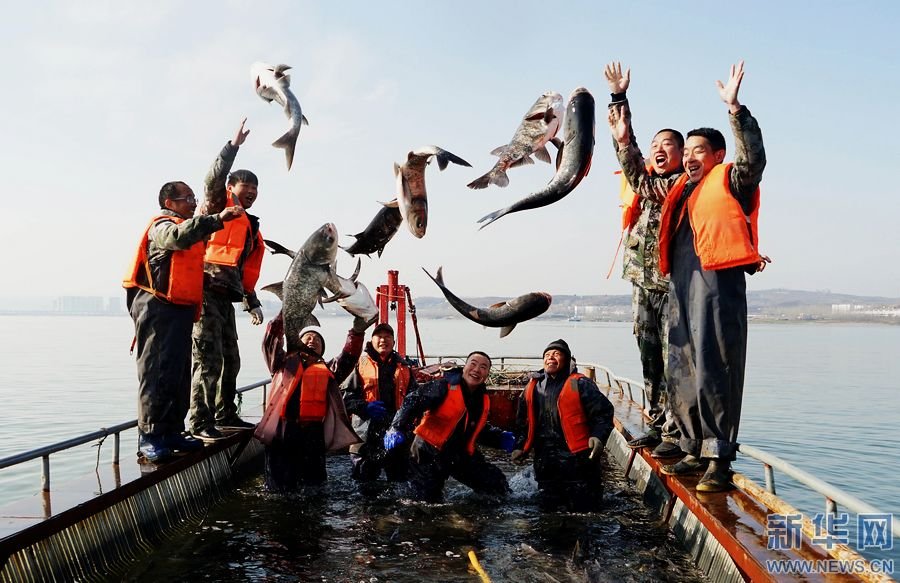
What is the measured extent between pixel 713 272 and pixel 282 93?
183 inches

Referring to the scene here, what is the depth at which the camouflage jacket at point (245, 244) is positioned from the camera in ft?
20.9

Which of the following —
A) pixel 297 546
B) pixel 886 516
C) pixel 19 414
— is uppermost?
pixel 886 516

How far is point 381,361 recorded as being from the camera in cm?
857

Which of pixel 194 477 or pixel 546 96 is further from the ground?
pixel 546 96

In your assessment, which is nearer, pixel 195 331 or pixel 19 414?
pixel 195 331

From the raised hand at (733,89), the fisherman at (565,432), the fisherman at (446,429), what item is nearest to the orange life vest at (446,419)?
the fisherman at (446,429)

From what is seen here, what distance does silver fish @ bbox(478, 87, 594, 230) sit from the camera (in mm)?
5332

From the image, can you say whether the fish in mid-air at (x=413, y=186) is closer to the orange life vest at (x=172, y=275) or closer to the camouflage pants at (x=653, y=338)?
the orange life vest at (x=172, y=275)

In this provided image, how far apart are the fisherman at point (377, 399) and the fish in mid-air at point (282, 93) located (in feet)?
9.29

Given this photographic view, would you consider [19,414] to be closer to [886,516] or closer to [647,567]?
[647,567]

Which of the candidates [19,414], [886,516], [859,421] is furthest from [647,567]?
[19,414]

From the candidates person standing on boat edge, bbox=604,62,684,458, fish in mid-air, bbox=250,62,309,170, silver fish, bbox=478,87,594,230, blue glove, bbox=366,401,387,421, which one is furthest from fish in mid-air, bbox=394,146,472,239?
blue glove, bbox=366,401,387,421

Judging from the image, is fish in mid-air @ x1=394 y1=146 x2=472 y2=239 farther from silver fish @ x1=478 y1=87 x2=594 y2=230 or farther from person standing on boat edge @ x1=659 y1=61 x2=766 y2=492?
person standing on boat edge @ x1=659 y1=61 x2=766 y2=492

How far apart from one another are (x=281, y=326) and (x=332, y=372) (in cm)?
79
